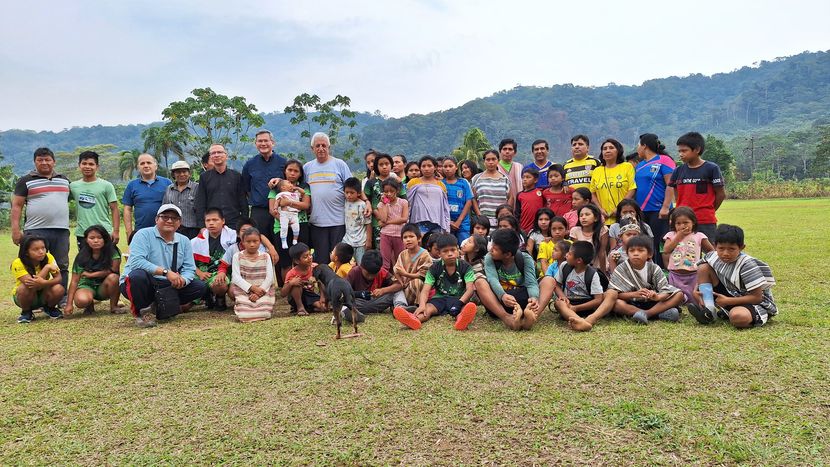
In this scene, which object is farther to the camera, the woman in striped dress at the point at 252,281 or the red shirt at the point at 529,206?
the red shirt at the point at 529,206

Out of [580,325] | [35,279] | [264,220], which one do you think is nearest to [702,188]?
[580,325]

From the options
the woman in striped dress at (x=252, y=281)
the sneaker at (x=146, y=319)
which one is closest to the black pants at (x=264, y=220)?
the woman in striped dress at (x=252, y=281)

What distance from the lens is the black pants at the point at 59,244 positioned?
6.55 m

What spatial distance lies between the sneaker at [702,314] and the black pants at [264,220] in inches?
199

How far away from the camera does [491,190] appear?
7.53 meters

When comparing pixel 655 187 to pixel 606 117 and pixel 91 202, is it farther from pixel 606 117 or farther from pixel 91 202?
pixel 606 117

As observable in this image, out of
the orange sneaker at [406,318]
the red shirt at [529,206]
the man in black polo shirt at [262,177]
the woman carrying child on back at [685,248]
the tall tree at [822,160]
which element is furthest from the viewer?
the tall tree at [822,160]

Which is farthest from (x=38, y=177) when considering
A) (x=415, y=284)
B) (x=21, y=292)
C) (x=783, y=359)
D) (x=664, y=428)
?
A: (x=783, y=359)

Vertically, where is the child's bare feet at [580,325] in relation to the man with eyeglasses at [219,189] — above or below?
below

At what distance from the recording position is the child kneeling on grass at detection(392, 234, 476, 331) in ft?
18.2

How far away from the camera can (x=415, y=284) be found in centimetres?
602

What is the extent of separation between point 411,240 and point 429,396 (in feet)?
9.29

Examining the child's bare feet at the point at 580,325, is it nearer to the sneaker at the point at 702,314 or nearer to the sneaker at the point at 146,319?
the sneaker at the point at 702,314

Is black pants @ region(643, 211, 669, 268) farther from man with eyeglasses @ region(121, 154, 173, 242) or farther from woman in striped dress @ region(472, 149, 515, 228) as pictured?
man with eyeglasses @ region(121, 154, 173, 242)
